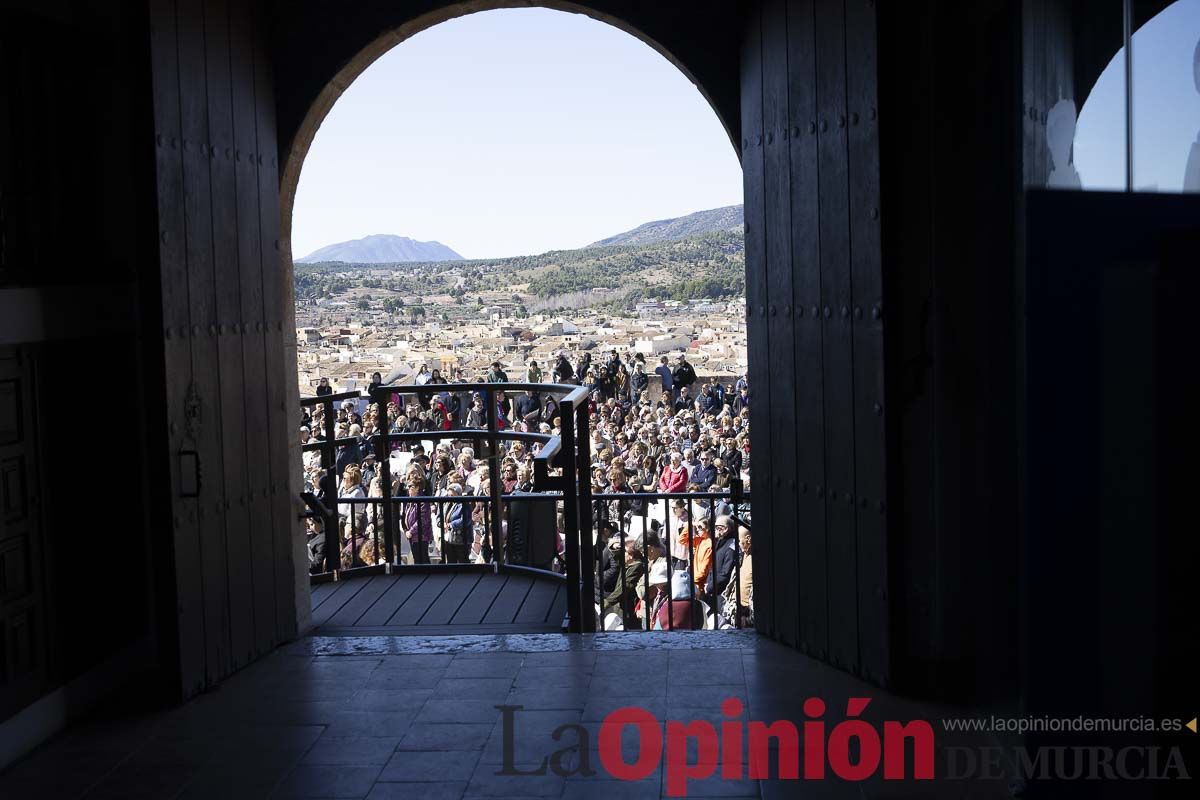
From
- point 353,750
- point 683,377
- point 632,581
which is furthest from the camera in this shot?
point 683,377

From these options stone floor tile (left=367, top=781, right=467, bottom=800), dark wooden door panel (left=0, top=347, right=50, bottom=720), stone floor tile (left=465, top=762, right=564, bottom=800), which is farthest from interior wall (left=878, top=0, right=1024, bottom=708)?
dark wooden door panel (left=0, top=347, right=50, bottom=720)

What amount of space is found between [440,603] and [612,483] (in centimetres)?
435

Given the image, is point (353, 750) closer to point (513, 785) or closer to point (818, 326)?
point (513, 785)

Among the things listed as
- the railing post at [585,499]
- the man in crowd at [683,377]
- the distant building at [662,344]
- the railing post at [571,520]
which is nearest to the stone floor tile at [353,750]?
the railing post at [571,520]

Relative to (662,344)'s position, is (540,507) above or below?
below

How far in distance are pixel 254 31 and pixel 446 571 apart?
2752 mm

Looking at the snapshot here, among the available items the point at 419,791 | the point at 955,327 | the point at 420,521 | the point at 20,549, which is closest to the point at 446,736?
the point at 419,791

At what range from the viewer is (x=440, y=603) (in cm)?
524

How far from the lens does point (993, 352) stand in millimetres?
3572

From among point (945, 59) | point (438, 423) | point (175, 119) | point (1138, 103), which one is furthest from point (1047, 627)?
point (438, 423)

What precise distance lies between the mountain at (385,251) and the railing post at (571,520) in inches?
1370

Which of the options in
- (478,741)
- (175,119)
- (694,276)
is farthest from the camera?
(694,276)

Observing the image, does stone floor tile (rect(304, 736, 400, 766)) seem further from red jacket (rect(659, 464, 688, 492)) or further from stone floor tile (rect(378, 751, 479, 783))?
red jacket (rect(659, 464, 688, 492))

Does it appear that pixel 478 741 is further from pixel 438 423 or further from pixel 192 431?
pixel 438 423
